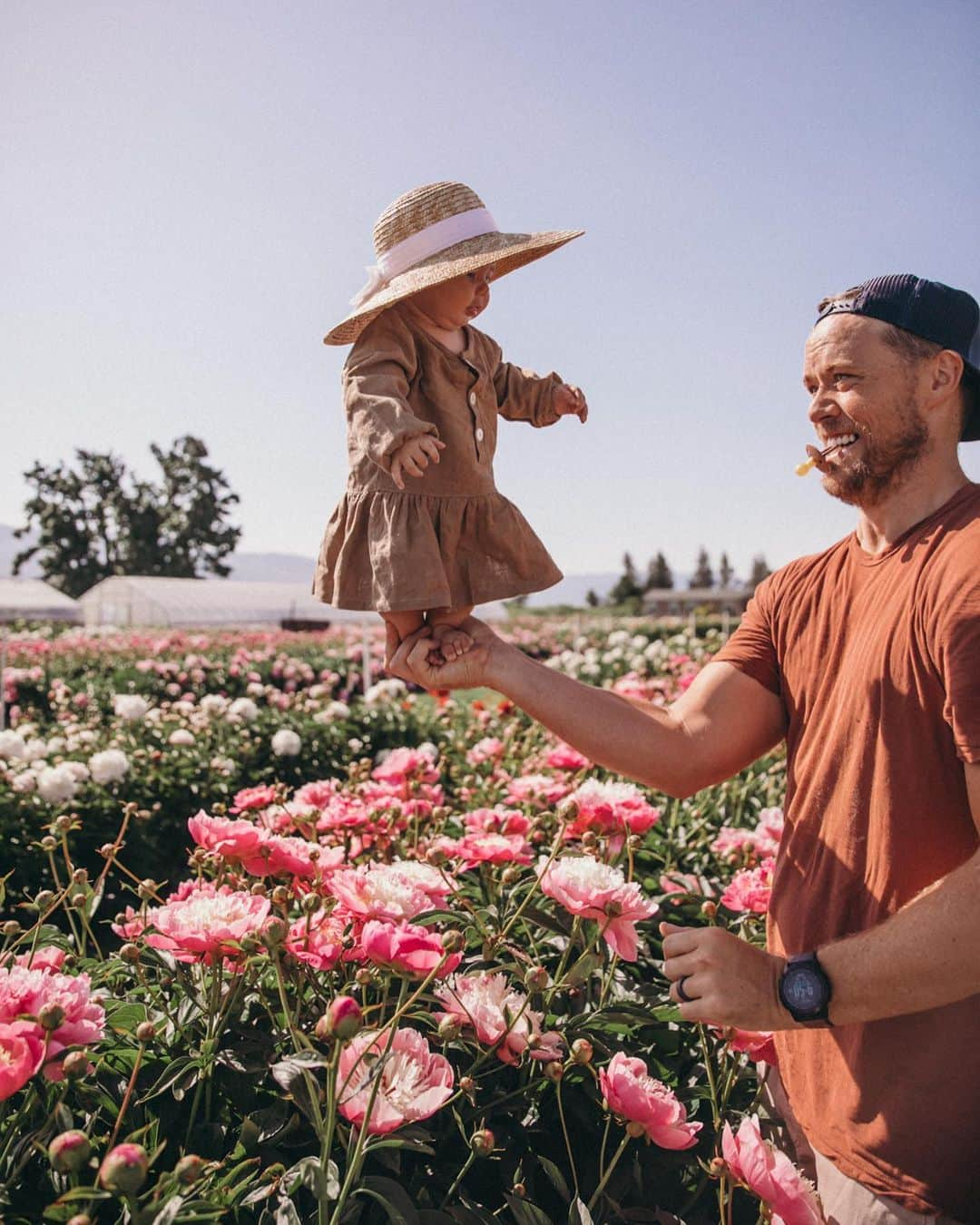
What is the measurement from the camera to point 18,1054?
112 centimetres

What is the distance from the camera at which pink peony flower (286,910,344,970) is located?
4.78 ft

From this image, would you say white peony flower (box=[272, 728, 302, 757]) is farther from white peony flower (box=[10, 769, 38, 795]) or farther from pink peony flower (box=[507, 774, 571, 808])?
pink peony flower (box=[507, 774, 571, 808])

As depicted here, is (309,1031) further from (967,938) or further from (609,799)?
(967,938)

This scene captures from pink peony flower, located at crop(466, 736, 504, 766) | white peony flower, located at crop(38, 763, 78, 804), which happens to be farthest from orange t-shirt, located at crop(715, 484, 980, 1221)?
white peony flower, located at crop(38, 763, 78, 804)

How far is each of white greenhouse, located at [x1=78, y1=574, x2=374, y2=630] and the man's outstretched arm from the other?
1606 inches

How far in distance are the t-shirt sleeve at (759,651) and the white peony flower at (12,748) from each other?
9.55ft

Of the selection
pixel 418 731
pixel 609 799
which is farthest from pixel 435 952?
pixel 418 731

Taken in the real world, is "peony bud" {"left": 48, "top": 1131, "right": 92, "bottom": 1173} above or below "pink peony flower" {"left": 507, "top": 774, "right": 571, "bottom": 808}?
above

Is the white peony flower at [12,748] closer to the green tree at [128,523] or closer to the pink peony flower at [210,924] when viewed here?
the pink peony flower at [210,924]

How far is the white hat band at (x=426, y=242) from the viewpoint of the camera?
1608 millimetres

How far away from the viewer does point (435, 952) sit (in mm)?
1314

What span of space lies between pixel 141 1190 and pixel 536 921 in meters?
0.80

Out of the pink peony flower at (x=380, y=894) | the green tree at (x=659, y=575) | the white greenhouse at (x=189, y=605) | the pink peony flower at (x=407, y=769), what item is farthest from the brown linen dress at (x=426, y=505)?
the green tree at (x=659, y=575)

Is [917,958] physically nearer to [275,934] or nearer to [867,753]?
[867,753]
